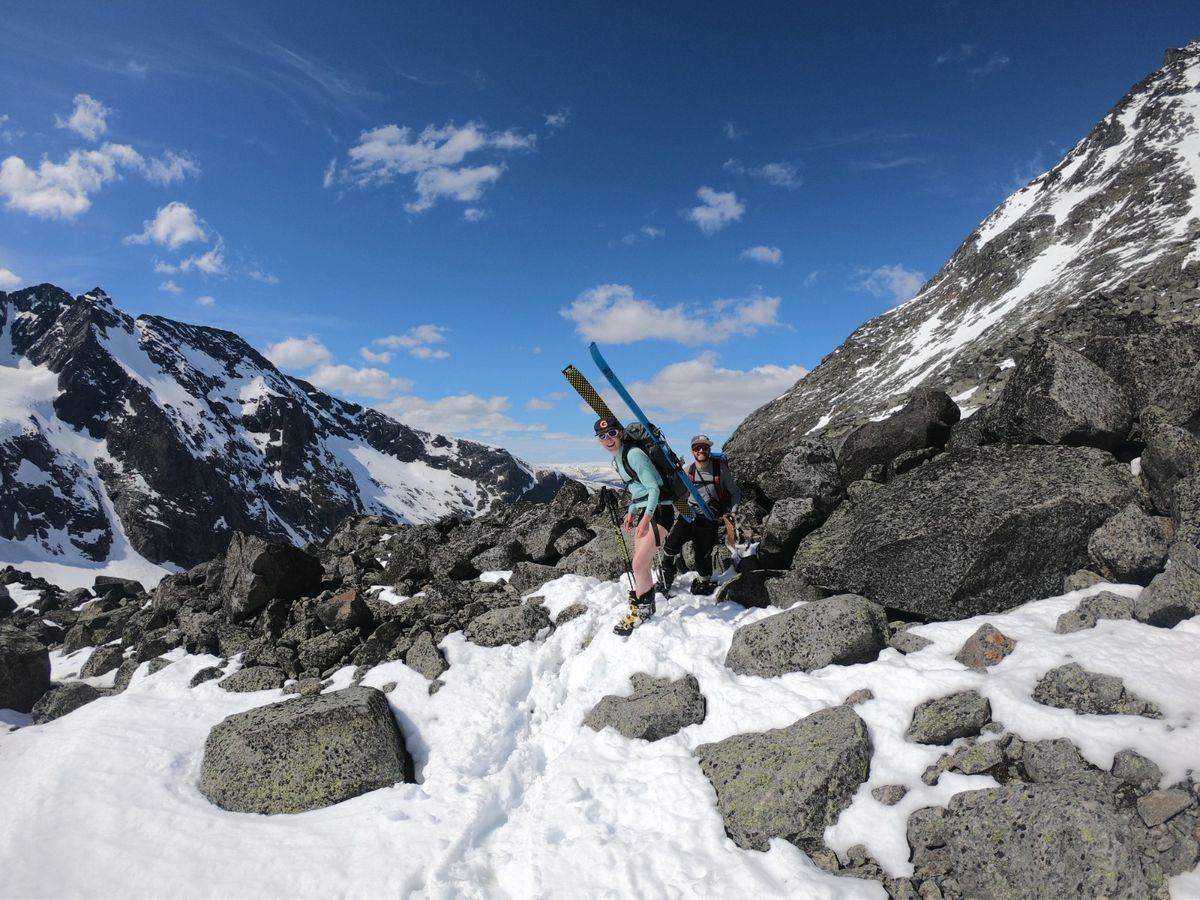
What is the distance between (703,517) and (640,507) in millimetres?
1328

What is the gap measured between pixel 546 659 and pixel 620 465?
3.86m

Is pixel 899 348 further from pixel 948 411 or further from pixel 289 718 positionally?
pixel 289 718

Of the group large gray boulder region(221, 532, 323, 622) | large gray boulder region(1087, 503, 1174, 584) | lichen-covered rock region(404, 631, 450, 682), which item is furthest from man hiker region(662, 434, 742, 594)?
large gray boulder region(221, 532, 323, 622)

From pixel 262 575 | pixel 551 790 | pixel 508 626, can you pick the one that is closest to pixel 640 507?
pixel 508 626

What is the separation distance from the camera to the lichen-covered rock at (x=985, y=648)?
7.88 m

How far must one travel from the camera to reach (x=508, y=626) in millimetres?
12117

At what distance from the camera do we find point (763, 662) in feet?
30.3

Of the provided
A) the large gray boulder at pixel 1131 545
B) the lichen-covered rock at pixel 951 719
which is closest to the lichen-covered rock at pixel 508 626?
the lichen-covered rock at pixel 951 719

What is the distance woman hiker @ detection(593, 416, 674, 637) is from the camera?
1113 centimetres

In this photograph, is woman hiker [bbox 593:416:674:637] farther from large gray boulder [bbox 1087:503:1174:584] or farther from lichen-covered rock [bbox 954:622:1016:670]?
large gray boulder [bbox 1087:503:1174:584]

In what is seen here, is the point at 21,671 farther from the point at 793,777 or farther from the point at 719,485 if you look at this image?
the point at 793,777

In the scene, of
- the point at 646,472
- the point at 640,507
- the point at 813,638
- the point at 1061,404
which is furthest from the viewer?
the point at 640,507

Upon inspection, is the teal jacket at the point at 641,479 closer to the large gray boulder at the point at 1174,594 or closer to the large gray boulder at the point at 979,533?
the large gray boulder at the point at 979,533

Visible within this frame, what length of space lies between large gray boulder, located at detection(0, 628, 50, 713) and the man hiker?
44.7 feet
